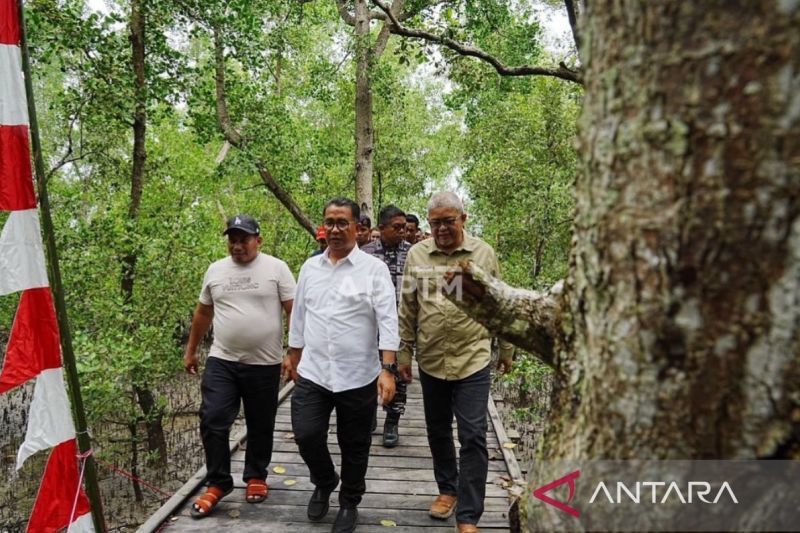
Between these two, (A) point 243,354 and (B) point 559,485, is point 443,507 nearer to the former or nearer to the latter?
(A) point 243,354

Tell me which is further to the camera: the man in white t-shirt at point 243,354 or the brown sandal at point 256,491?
the brown sandal at point 256,491

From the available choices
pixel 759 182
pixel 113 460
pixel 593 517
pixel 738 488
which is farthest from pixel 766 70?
pixel 113 460

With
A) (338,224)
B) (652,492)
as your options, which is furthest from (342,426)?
(652,492)

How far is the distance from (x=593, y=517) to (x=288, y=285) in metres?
3.15

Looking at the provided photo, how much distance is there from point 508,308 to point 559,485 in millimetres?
493

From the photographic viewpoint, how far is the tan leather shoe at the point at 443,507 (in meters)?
3.54

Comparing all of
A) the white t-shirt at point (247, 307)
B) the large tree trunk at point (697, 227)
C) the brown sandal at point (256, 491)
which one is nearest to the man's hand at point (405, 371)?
the white t-shirt at point (247, 307)

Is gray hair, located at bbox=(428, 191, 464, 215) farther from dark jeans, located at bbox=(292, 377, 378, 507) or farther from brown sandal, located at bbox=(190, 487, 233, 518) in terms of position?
brown sandal, located at bbox=(190, 487, 233, 518)

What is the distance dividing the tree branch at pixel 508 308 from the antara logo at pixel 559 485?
36cm

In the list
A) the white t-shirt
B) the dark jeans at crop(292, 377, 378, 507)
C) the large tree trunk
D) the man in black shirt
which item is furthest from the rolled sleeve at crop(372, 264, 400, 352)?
the large tree trunk

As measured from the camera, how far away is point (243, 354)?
372 centimetres

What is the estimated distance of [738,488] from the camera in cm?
86

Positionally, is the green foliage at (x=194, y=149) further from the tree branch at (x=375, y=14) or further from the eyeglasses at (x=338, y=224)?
the eyeglasses at (x=338, y=224)

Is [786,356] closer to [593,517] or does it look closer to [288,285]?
[593,517]
